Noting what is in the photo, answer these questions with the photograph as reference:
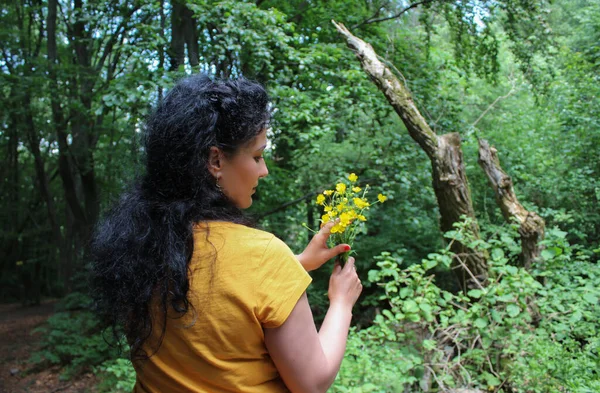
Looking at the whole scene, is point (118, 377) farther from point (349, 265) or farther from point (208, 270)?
point (208, 270)

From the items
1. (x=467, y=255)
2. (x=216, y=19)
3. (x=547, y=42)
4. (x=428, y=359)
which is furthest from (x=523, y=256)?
(x=216, y=19)

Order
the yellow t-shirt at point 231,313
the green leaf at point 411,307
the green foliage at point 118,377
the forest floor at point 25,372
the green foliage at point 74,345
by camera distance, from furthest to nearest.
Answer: the green foliage at point 74,345 < the forest floor at point 25,372 < the green foliage at point 118,377 < the green leaf at point 411,307 < the yellow t-shirt at point 231,313

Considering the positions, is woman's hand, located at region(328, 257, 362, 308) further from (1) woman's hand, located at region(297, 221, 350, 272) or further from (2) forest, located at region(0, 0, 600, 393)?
(2) forest, located at region(0, 0, 600, 393)

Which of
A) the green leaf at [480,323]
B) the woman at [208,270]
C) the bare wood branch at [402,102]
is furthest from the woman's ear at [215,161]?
the bare wood branch at [402,102]

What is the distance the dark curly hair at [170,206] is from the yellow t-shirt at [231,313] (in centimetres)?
4

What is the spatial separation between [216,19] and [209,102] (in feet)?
13.9

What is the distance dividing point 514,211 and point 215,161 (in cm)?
401

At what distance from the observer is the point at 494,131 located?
7285 millimetres

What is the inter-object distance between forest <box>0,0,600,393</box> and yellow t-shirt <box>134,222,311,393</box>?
183 centimetres

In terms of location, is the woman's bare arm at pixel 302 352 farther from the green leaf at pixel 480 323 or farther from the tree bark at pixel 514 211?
the tree bark at pixel 514 211

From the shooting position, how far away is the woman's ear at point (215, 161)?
1202 mm

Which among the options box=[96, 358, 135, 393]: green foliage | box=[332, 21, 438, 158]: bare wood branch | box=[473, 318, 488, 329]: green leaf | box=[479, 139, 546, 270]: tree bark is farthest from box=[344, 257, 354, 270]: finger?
box=[332, 21, 438, 158]: bare wood branch

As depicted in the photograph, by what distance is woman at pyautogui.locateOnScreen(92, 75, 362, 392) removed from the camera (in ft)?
3.53

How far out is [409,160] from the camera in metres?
6.07
